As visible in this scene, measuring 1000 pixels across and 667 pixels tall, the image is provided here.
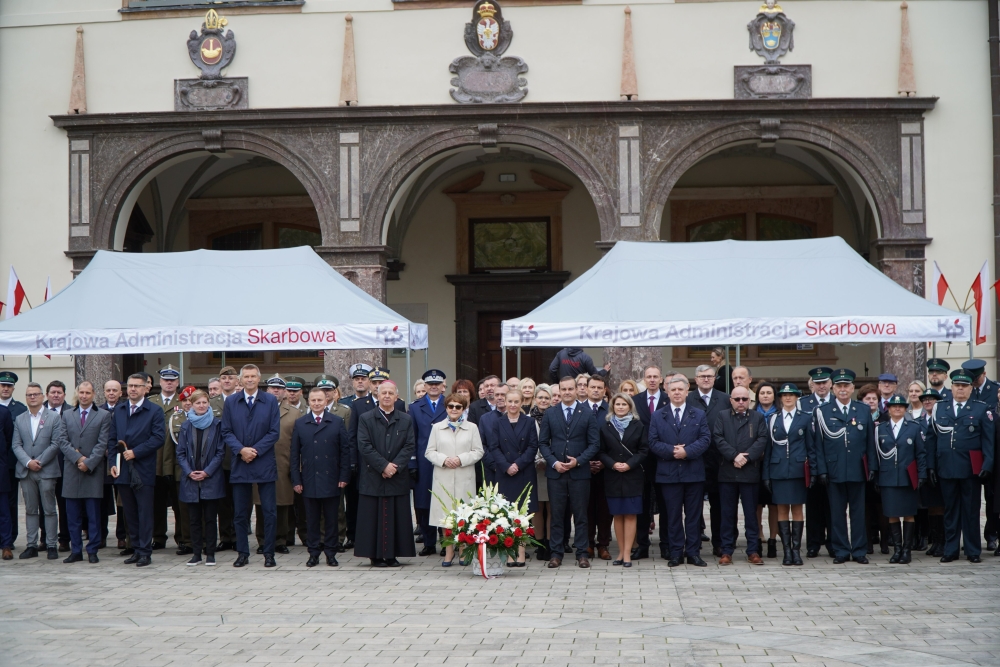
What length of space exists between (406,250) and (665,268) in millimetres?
9387

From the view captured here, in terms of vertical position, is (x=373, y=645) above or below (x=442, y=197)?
below

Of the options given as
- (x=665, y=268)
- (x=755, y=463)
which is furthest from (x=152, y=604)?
(x=665, y=268)

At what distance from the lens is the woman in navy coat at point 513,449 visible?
11156mm

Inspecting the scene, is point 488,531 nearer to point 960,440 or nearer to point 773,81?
point 960,440

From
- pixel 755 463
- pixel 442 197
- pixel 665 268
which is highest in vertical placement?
pixel 442 197

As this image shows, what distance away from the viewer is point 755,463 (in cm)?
1085

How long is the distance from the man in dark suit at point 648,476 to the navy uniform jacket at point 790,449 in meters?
1.05

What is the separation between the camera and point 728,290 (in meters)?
12.5

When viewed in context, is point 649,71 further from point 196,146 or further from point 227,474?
point 227,474

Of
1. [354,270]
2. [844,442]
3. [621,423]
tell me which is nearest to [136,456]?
[621,423]

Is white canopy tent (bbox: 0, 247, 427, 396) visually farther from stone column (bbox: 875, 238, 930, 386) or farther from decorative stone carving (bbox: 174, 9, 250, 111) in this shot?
stone column (bbox: 875, 238, 930, 386)

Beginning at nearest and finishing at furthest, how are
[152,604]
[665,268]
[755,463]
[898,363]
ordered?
[152,604] < [755,463] < [665,268] < [898,363]

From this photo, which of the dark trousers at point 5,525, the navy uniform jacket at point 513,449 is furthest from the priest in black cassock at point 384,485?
the dark trousers at point 5,525

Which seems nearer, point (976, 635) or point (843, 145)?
point (976, 635)
